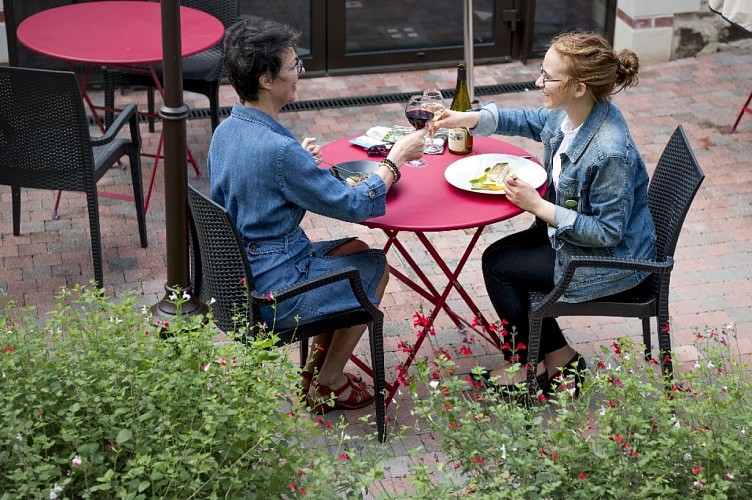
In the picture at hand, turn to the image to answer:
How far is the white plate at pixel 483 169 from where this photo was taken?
416cm

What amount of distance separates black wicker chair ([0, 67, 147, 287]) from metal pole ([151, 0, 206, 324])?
39.9 inches

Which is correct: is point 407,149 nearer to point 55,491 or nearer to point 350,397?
point 350,397

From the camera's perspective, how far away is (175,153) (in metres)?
3.86

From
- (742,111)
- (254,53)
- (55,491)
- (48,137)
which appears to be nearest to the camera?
(55,491)

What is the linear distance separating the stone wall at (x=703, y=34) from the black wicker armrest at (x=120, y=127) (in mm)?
4008

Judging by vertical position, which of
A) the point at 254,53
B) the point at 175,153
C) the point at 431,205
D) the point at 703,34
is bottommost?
the point at 703,34

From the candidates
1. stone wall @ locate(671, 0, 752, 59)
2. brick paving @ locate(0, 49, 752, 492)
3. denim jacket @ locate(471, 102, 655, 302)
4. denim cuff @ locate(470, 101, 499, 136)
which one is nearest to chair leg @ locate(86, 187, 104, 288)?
brick paving @ locate(0, 49, 752, 492)

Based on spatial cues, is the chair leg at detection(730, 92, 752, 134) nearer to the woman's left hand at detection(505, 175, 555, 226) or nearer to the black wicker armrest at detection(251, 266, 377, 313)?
the woman's left hand at detection(505, 175, 555, 226)

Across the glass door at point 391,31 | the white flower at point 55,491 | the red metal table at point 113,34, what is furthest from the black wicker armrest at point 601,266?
the glass door at point 391,31

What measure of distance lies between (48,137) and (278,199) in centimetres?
154

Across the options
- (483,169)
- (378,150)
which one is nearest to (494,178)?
(483,169)

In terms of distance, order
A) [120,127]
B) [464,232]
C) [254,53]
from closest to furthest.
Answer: [254,53]
[120,127]
[464,232]

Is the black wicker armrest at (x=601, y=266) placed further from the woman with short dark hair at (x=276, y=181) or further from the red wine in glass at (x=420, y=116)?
the red wine in glass at (x=420, y=116)

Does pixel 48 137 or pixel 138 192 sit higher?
pixel 48 137
